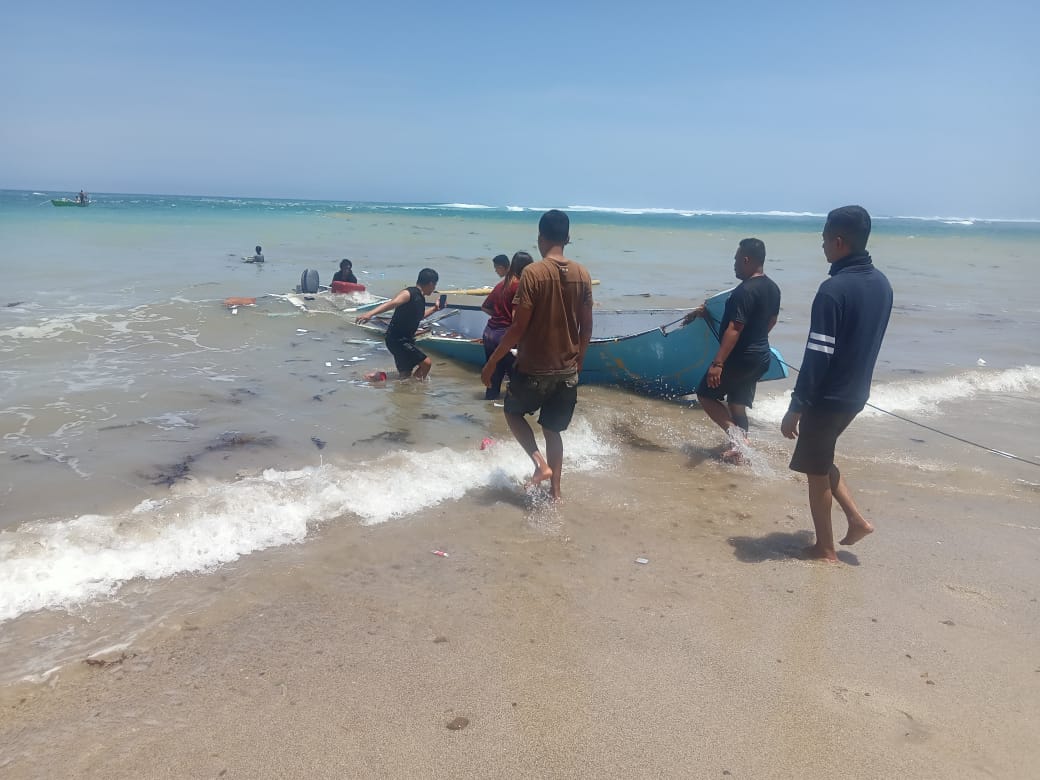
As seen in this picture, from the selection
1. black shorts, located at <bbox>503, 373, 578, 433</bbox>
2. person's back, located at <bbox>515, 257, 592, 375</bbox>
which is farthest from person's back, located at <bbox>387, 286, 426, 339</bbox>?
person's back, located at <bbox>515, 257, 592, 375</bbox>

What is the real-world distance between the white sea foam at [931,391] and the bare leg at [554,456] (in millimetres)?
3282

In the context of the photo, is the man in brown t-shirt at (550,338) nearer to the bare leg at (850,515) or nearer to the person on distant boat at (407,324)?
the bare leg at (850,515)

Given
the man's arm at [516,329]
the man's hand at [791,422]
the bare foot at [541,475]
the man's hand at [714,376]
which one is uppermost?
the man's arm at [516,329]

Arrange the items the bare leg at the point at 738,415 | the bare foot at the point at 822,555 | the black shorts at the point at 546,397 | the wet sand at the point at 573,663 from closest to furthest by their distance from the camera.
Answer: the wet sand at the point at 573,663, the bare foot at the point at 822,555, the black shorts at the point at 546,397, the bare leg at the point at 738,415

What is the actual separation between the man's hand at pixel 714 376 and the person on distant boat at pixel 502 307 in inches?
69.2

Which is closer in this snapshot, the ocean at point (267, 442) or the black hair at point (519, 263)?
the ocean at point (267, 442)

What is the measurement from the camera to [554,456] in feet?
15.2

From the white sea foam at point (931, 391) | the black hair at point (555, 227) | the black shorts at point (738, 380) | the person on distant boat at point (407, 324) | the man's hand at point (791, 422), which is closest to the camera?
the man's hand at point (791, 422)

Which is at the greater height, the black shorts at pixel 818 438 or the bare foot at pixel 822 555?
the black shorts at pixel 818 438

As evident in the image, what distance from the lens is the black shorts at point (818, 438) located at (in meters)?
3.60

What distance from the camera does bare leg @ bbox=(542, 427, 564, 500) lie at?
15.1ft

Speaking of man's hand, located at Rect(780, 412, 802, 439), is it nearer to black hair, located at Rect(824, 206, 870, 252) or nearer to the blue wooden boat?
black hair, located at Rect(824, 206, 870, 252)

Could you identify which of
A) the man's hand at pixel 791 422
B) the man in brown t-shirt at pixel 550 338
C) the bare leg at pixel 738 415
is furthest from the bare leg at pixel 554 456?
the bare leg at pixel 738 415

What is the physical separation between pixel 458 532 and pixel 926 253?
37.9 metres
